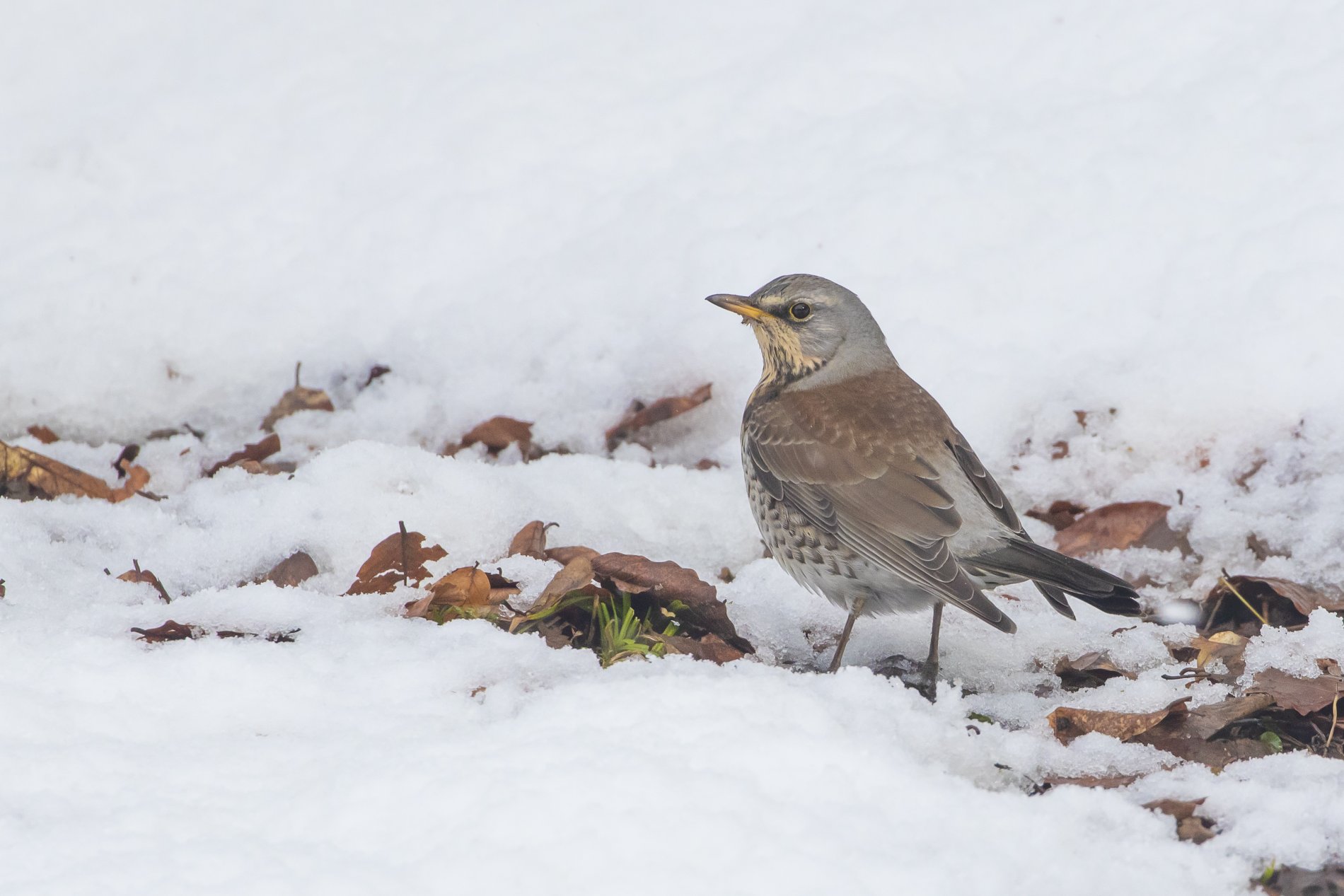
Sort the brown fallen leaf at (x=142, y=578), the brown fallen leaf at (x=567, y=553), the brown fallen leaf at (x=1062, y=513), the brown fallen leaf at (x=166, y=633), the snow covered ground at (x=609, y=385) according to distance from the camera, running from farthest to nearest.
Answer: the brown fallen leaf at (x=1062, y=513), the brown fallen leaf at (x=567, y=553), the brown fallen leaf at (x=142, y=578), the brown fallen leaf at (x=166, y=633), the snow covered ground at (x=609, y=385)

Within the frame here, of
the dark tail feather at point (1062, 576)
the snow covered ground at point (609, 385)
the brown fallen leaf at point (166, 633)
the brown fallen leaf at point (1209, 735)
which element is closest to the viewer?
the snow covered ground at point (609, 385)

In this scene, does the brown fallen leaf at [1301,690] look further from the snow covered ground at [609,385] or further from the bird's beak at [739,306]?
the bird's beak at [739,306]

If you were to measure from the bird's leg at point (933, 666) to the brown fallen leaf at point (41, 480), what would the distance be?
10.6 ft

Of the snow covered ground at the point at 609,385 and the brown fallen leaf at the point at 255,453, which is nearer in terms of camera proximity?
the snow covered ground at the point at 609,385

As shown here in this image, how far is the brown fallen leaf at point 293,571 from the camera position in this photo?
429cm

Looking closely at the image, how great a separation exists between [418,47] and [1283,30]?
4.68 metres

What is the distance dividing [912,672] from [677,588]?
2.76 ft

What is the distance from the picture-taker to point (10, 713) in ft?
10.1

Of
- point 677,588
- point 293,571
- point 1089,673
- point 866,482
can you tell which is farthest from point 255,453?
point 1089,673

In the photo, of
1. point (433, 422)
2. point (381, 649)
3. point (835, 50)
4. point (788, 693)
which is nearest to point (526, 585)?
point (381, 649)

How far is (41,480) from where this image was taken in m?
5.09

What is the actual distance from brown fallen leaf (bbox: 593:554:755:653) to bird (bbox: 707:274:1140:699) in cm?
37

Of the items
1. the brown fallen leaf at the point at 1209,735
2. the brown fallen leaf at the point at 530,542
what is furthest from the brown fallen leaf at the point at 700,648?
the brown fallen leaf at the point at 1209,735

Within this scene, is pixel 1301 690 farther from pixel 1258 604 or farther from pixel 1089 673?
pixel 1258 604
